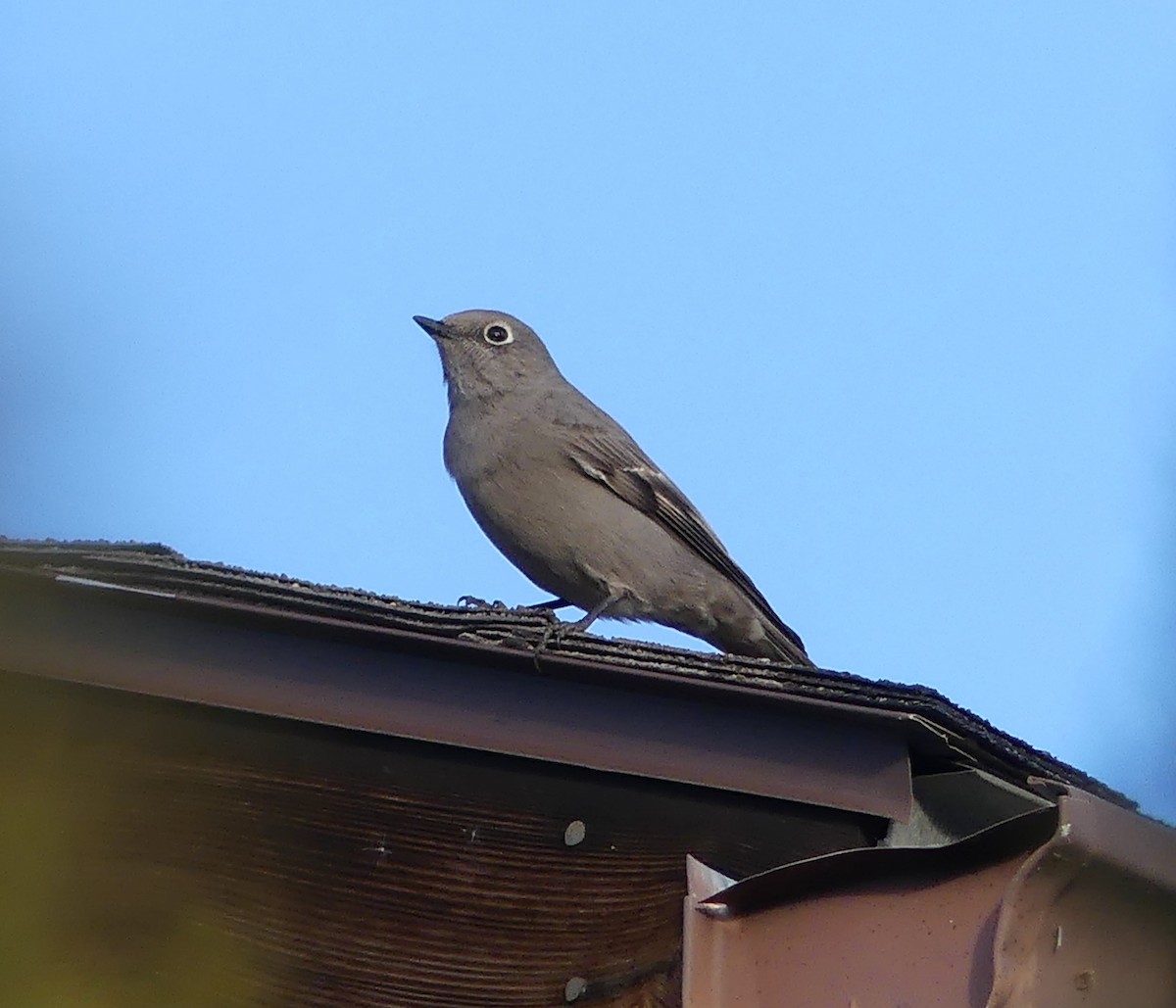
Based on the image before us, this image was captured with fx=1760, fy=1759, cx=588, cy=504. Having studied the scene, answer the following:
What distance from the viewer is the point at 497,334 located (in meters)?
10.3

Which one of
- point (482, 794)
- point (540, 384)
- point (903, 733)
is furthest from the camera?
point (540, 384)

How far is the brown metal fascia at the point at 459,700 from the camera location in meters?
4.39

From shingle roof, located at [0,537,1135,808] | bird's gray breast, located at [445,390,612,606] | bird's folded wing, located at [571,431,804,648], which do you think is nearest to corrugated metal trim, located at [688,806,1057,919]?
shingle roof, located at [0,537,1135,808]

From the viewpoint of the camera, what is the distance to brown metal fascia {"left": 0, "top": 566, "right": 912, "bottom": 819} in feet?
14.4

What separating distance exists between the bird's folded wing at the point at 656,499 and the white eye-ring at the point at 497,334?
4.20 ft

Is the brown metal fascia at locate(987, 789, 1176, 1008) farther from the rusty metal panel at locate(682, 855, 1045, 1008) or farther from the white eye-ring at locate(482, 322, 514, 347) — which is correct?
the white eye-ring at locate(482, 322, 514, 347)

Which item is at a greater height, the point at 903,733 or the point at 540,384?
the point at 540,384

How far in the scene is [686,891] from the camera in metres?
4.45

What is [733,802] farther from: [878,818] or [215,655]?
[215,655]

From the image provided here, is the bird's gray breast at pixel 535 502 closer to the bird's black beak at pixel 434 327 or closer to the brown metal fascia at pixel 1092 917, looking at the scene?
the bird's black beak at pixel 434 327

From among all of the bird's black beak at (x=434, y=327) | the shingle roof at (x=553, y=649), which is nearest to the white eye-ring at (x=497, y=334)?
the bird's black beak at (x=434, y=327)

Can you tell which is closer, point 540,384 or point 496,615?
point 496,615

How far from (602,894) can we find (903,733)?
906mm

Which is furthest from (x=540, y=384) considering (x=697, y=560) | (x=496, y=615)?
(x=496, y=615)
